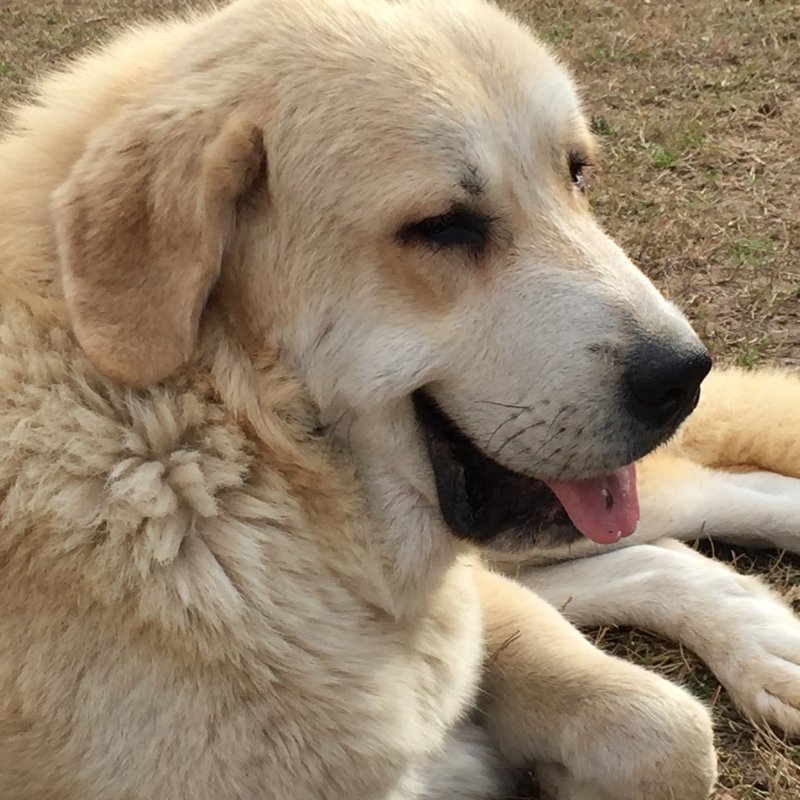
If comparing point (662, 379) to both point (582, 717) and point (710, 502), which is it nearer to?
point (582, 717)

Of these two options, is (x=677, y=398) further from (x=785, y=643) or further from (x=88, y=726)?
(x=88, y=726)

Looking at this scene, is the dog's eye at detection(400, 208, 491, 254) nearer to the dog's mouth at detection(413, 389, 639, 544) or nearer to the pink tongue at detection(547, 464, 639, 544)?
the dog's mouth at detection(413, 389, 639, 544)

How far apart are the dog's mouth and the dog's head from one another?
2cm

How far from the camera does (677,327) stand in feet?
6.66

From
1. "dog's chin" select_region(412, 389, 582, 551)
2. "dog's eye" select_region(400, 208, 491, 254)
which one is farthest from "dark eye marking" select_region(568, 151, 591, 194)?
"dog's chin" select_region(412, 389, 582, 551)

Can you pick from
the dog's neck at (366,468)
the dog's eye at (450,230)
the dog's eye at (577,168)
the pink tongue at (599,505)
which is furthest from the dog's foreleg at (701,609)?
the dog's eye at (450,230)

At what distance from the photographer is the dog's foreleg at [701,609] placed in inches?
104

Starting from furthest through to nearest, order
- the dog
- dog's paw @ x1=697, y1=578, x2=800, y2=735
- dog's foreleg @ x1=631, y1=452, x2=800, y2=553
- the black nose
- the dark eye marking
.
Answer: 1. dog's foreleg @ x1=631, y1=452, x2=800, y2=553
2. the dog
3. dog's paw @ x1=697, y1=578, x2=800, y2=735
4. the dark eye marking
5. the black nose

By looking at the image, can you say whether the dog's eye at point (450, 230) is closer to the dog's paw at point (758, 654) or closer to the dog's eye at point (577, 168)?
the dog's eye at point (577, 168)

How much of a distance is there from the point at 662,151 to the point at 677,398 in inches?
141

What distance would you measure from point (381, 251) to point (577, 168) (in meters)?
0.56

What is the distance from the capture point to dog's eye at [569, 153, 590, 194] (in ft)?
7.54

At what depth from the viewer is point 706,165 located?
5.21 meters

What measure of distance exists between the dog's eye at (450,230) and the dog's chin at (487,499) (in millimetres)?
335
